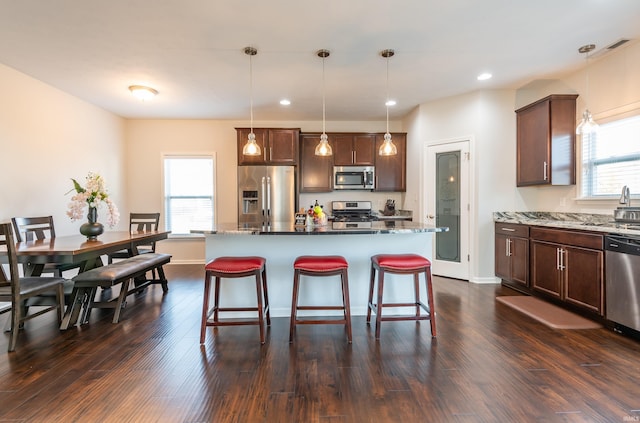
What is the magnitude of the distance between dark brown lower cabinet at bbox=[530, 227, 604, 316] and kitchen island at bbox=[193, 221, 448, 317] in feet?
4.66

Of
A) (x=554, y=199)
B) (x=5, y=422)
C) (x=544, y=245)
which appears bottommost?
(x=5, y=422)

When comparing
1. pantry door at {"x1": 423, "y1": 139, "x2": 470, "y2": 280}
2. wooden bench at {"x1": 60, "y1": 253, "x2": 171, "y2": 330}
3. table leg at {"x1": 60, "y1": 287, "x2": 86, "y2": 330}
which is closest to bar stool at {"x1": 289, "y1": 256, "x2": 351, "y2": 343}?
wooden bench at {"x1": 60, "y1": 253, "x2": 171, "y2": 330}

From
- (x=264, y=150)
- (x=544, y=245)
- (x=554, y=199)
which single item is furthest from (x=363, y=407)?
(x=264, y=150)

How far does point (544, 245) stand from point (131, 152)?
6.65 m

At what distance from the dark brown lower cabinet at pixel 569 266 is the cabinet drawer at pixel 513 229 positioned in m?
0.11

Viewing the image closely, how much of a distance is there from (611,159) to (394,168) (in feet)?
9.38

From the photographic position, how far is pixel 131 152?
544 cm

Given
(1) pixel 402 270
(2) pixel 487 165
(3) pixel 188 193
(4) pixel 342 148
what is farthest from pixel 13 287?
(2) pixel 487 165

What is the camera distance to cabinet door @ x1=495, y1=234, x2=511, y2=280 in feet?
12.6

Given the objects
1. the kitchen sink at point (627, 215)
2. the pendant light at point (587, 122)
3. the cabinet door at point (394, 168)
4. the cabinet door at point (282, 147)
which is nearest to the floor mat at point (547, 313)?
the kitchen sink at point (627, 215)

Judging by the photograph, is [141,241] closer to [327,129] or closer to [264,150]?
[264,150]

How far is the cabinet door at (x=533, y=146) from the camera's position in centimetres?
358

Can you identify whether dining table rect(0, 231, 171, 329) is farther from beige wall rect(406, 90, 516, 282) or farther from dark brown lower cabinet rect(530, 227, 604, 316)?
dark brown lower cabinet rect(530, 227, 604, 316)

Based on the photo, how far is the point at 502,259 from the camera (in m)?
3.94
